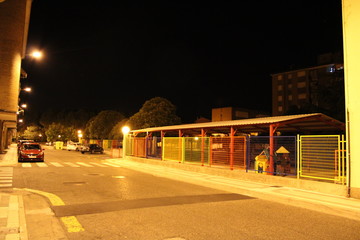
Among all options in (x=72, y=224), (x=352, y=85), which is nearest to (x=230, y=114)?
(x=352, y=85)

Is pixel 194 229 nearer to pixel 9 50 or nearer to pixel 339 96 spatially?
pixel 339 96

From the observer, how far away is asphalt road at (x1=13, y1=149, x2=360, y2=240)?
566 cm

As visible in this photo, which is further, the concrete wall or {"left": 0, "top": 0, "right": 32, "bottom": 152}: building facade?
{"left": 0, "top": 0, "right": 32, "bottom": 152}: building facade

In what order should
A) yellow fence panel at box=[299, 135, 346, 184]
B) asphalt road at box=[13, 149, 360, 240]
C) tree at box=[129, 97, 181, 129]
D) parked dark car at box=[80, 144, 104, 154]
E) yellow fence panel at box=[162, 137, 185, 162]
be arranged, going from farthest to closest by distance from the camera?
parked dark car at box=[80, 144, 104, 154] < tree at box=[129, 97, 181, 129] < yellow fence panel at box=[162, 137, 185, 162] < yellow fence panel at box=[299, 135, 346, 184] < asphalt road at box=[13, 149, 360, 240]

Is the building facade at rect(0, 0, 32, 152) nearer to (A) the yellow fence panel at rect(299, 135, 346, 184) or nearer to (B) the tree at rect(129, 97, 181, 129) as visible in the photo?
(B) the tree at rect(129, 97, 181, 129)

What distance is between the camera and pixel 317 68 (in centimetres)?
7075

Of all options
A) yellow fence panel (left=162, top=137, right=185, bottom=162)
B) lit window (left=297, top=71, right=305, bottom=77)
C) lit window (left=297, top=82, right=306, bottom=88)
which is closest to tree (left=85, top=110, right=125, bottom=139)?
yellow fence panel (left=162, top=137, right=185, bottom=162)

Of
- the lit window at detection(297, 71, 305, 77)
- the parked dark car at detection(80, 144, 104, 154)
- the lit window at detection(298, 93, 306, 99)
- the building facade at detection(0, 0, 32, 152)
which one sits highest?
the lit window at detection(297, 71, 305, 77)

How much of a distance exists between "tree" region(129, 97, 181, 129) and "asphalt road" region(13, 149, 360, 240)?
89.4ft

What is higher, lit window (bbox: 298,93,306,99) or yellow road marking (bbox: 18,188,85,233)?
lit window (bbox: 298,93,306,99)

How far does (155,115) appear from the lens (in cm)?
3769

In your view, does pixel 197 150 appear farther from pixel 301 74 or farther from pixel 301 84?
pixel 301 74

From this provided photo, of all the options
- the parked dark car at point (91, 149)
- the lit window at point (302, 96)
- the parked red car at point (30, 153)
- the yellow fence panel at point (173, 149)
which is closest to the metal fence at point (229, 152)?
the yellow fence panel at point (173, 149)

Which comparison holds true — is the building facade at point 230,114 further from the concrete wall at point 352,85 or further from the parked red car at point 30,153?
the concrete wall at point 352,85
